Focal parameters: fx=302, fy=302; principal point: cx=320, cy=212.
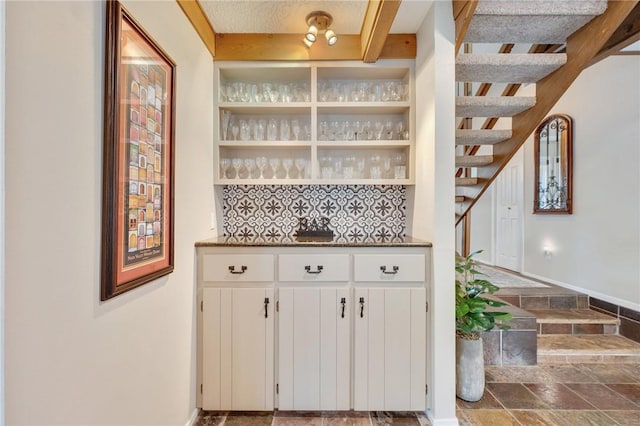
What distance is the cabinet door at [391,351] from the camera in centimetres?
180

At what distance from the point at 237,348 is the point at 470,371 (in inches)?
58.6

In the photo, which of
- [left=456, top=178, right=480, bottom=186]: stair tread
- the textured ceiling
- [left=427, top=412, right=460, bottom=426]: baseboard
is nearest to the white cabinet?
[left=427, top=412, right=460, bottom=426]: baseboard

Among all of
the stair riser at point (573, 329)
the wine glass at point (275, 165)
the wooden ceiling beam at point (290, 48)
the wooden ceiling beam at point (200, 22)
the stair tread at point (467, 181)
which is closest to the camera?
the wooden ceiling beam at point (200, 22)

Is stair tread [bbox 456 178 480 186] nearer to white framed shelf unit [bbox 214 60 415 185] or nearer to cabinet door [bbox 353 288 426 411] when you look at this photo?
white framed shelf unit [bbox 214 60 415 185]

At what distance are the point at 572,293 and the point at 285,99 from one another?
3.32 m

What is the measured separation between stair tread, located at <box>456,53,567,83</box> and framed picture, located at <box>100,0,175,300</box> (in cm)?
170

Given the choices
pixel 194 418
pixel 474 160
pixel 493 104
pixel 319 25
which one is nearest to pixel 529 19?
pixel 493 104

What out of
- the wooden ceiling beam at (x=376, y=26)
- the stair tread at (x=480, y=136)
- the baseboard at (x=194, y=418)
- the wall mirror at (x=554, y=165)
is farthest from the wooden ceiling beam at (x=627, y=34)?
the baseboard at (x=194, y=418)

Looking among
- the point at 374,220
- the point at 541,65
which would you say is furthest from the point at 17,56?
the point at 541,65

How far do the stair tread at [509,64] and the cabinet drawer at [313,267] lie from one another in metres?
1.42

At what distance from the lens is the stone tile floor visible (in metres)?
1.79

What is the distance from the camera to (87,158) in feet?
3.20

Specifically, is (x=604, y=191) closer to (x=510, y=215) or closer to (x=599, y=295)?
(x=599, y=295)

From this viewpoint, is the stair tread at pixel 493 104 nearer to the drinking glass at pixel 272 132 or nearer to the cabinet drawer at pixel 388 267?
the cabinet drawer at pixel 388 267
